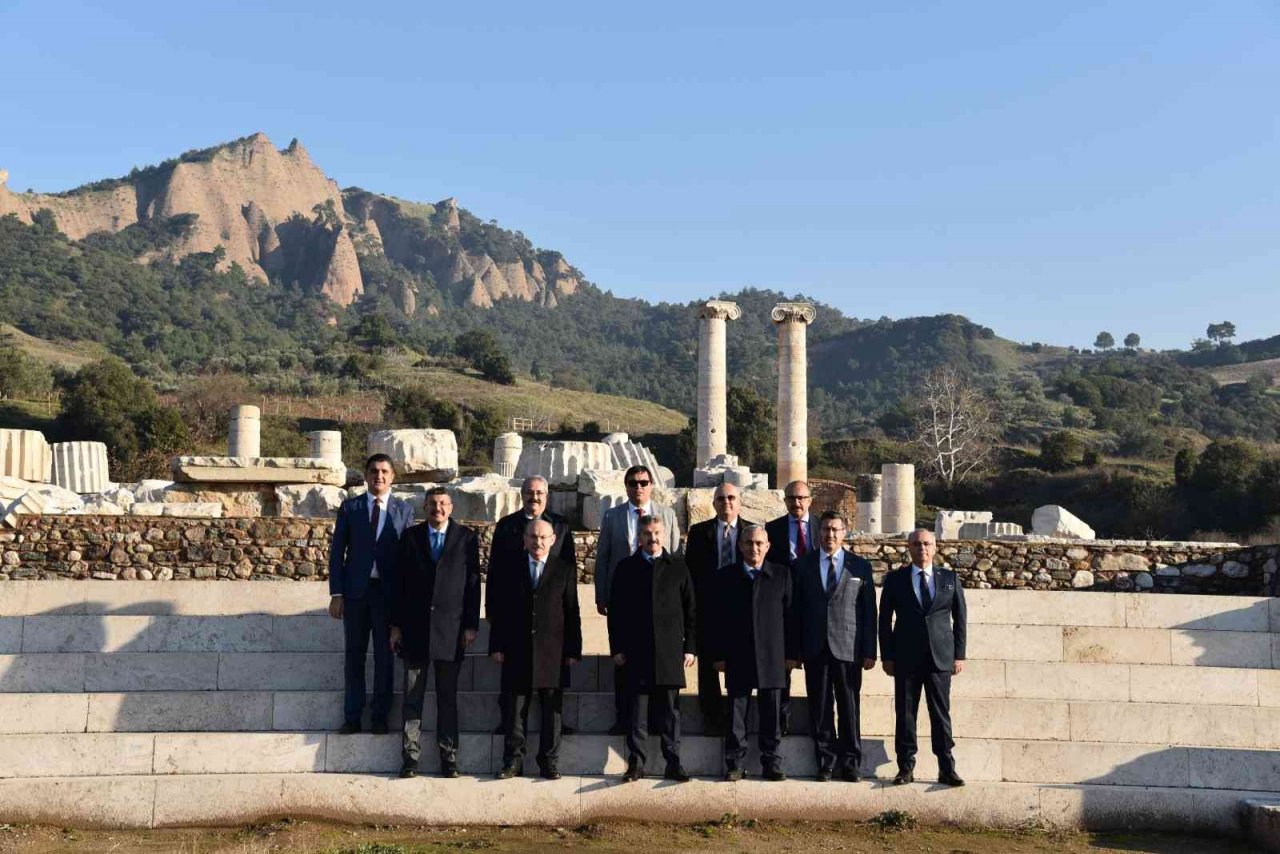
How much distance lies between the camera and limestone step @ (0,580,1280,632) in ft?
33.2

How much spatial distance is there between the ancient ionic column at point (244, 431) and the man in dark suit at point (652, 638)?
2035 cm

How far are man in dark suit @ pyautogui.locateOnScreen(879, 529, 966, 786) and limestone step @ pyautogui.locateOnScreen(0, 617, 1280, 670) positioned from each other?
1.67m

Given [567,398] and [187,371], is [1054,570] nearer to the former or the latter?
[567,398]

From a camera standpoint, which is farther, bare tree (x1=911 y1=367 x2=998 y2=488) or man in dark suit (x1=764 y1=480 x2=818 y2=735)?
bare tree (x1=911 y1=367 x2=998 y2=488)

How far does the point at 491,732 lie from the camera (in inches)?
332

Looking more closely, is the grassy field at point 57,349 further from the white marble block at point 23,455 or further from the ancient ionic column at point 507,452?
the white marble block at point 23,455

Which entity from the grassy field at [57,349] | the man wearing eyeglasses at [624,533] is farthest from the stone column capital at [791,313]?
the grassy field at [57,349]

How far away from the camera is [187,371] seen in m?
78.8

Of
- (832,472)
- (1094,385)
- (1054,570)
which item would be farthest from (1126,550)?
(1094,385)

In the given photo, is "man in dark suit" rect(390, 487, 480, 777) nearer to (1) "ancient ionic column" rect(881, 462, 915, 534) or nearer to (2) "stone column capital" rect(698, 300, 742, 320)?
(1) "ancient ionic column" rect(881, 462, 915, 534)

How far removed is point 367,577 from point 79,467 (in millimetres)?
16799

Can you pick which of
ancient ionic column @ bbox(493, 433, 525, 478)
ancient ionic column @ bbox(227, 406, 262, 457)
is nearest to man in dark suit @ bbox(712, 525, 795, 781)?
ancient ionic column @ bbox(227, 406, 262, 457)

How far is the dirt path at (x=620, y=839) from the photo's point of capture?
7.09m

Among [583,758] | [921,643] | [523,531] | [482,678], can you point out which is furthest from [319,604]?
[921,643]
